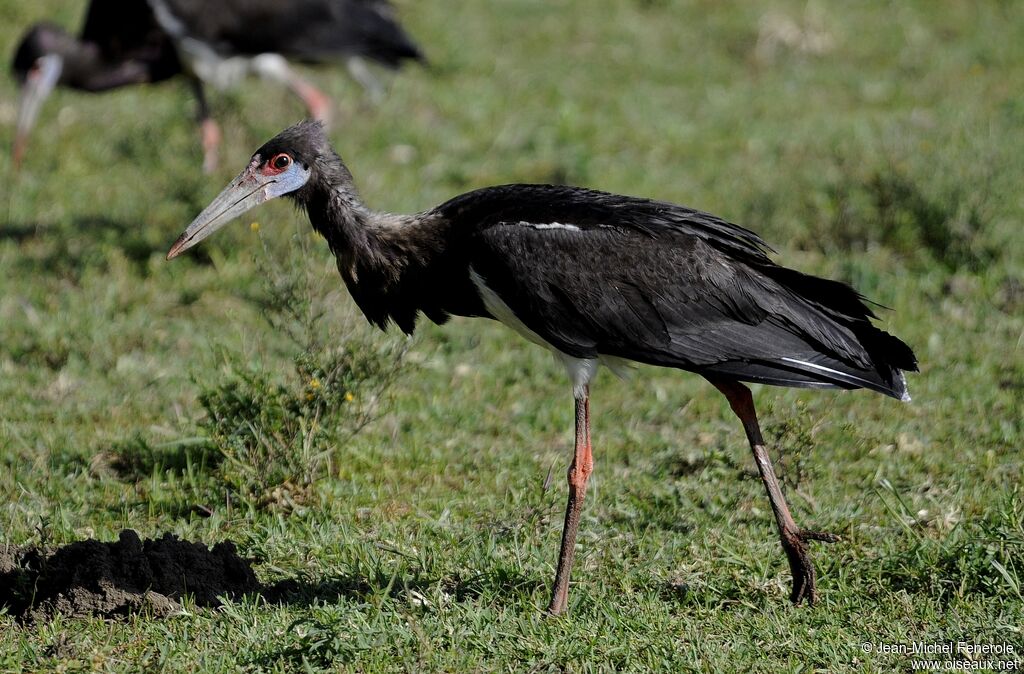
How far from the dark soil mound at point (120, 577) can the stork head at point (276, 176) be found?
1.12 m

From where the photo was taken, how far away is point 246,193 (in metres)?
4.95

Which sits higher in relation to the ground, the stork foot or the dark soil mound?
the stork foot

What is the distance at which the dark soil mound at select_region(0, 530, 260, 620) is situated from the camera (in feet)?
14.0

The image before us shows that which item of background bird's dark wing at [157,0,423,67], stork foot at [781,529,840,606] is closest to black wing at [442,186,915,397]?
stork foot at [781,529,840,606]

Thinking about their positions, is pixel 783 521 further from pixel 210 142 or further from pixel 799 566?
pixel 210 142

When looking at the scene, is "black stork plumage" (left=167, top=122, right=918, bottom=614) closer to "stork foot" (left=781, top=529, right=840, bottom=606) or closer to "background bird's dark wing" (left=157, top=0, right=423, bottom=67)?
"stork foot" (left=781, top=529, right=840, bottom=606)

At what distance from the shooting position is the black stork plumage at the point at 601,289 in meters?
4.56

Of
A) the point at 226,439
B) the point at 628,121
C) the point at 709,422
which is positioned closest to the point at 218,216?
the point at 226,439

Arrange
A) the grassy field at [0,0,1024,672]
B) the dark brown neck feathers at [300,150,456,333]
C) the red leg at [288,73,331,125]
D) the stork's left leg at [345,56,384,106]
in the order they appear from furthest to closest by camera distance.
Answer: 1. the stork's left leg at [345,56,384,106]
2. the red leg at [288,73,331,125]
3. the dark brown neck feathers at [300,150,456,333]
4. the grassy field at [0,0,1024,672]

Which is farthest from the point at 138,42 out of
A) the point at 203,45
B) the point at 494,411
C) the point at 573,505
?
the point at 573,505

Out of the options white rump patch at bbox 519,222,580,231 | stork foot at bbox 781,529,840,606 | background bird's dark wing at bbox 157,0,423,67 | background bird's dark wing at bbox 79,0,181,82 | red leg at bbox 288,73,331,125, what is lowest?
stork foot at bbox 781,529,840,606

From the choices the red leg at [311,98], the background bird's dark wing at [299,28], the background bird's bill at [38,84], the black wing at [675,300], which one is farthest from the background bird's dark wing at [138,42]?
the black wing at [675,300]

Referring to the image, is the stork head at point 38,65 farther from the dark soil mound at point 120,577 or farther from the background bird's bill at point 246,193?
the dark soil mound at point 120,577

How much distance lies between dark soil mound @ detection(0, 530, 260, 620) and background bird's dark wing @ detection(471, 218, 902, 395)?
4.57 ft
